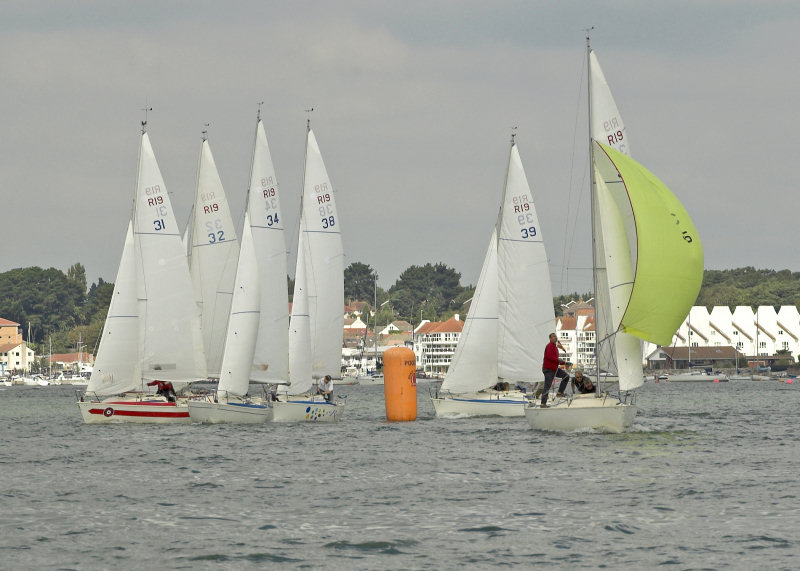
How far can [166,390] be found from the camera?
→ 41.5 m

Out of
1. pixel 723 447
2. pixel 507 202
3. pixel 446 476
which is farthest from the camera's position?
pixel 507 202

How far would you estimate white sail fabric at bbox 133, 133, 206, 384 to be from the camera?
137 ft

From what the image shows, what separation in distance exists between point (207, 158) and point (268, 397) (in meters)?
9.70

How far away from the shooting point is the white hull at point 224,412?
39.8 m

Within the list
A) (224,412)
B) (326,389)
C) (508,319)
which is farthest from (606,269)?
(326,389)

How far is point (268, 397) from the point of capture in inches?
1631

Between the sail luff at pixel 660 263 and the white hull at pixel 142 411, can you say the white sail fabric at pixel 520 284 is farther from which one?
the sail luff at pixel 660 263

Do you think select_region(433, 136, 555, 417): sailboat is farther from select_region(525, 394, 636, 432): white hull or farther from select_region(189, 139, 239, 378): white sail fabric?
select_region(525, 394, 636, 432): white hull

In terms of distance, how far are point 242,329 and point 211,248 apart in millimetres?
6677

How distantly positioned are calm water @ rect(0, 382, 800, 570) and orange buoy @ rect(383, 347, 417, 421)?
7256 millimetres

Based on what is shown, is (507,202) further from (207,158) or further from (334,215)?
(207,158)

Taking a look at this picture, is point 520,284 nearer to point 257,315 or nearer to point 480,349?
point 480,349

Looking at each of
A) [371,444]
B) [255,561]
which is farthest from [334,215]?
[255,561]

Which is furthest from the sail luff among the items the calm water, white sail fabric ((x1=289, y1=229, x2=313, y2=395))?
white sail fabric ((x1=289, y1=229, x2=313, y2=395))
